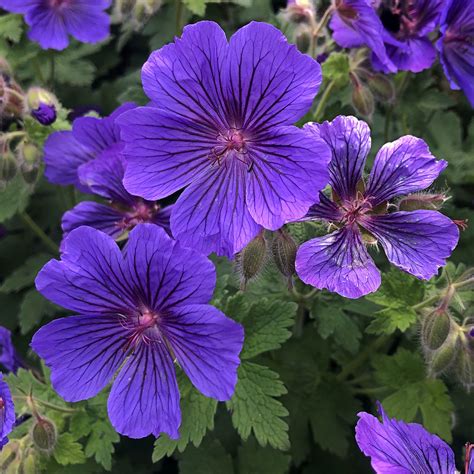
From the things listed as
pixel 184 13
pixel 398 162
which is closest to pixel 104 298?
pixel 398 162

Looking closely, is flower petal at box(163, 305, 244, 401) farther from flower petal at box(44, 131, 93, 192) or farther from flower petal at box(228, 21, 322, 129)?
flower petal at box(44, 131, 93, 192)

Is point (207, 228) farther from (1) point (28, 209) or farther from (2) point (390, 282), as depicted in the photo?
(1) point (28, 209)

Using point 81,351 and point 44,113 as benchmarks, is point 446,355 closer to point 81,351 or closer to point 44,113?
point 81,351

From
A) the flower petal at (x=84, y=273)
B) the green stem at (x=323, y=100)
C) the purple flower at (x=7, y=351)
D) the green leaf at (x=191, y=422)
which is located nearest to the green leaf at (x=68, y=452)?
the green leaf at (x=191, y=422)

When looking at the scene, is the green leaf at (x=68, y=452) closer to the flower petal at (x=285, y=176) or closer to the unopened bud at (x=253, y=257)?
the unopened bud at (x=253, y=257)

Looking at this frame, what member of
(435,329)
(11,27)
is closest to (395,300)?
(435,329)

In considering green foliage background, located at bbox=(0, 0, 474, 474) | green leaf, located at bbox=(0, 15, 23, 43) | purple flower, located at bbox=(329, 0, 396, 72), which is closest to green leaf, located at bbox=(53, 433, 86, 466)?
green foliage background, located at bbox=(0, 0, 474, 474)
